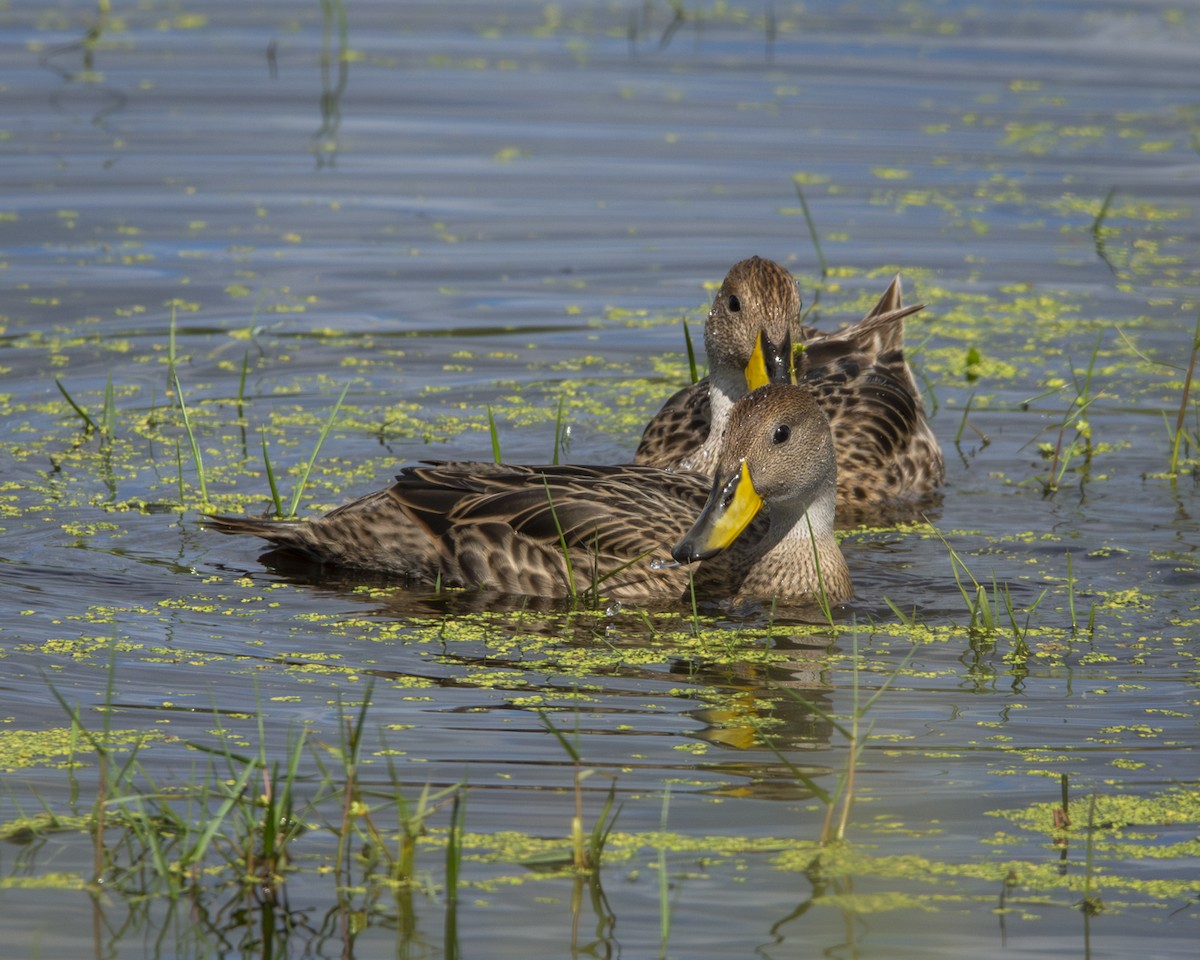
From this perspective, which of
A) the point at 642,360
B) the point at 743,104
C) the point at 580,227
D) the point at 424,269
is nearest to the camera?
the point at 642,360

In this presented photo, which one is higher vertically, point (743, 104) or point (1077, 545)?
point (743, 104)

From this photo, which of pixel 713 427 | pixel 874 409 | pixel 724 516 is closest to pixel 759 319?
pixel 713 427

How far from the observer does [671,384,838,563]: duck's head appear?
711 cm

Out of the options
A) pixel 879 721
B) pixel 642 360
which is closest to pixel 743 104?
pixel 642 360

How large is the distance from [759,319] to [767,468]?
1544 millimetres

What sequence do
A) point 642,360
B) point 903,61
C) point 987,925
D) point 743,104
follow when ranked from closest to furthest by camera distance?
point 987,925 → point 642,360 → point 743,104 → point 903,61

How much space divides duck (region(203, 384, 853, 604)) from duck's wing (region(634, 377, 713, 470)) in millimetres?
1158

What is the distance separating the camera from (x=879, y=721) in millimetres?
5828

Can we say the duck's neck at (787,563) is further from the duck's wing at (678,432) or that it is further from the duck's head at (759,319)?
the duck's wing at (678,432)

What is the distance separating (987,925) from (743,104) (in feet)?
39.2

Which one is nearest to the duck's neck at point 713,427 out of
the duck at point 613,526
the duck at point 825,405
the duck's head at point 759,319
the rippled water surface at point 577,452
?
the duck at point 825,405

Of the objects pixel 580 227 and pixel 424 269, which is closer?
pixel 424 269

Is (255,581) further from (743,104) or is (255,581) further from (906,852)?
(743,104)

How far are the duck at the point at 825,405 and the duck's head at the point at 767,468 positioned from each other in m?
1.15
